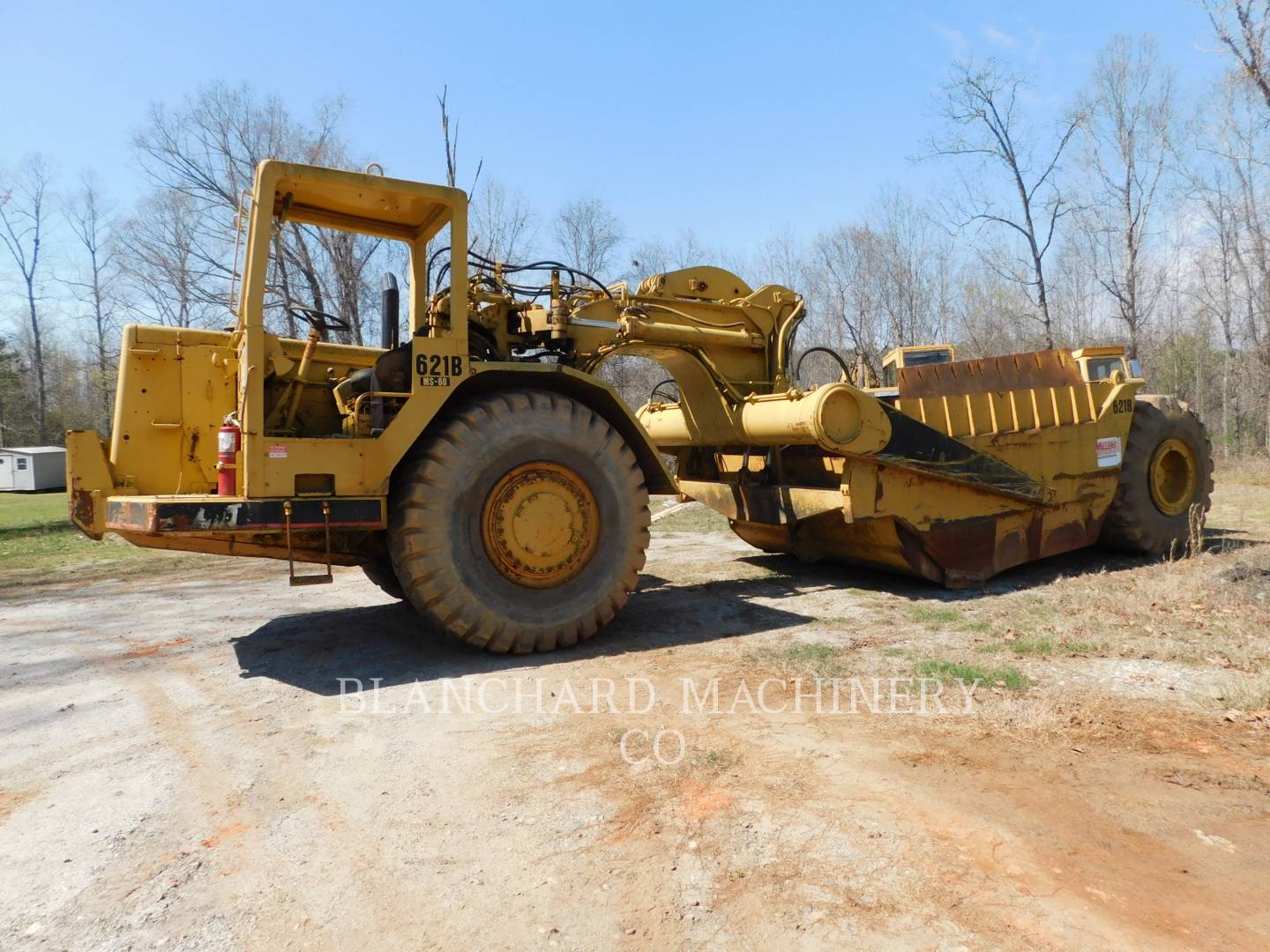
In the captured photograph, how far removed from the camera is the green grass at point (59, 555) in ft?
32.9

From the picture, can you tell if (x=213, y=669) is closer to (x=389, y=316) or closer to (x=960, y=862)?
(x=389, y=316)

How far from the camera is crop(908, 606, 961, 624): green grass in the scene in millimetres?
5926

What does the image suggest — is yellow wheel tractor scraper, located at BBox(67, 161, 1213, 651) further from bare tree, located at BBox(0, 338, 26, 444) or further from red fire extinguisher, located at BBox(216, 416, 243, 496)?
bare tree, located at BBox(0, 338, 26, 444)

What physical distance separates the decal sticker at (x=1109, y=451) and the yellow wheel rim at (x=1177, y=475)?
76cm

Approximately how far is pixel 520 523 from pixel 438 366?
111 cm

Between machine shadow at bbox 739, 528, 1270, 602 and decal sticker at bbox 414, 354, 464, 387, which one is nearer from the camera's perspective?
decal sticker at bbox 414, 354, 464, 387

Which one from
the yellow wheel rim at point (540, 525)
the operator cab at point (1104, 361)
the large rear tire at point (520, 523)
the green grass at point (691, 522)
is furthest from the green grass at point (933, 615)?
the operator cab at point (1104, 361)

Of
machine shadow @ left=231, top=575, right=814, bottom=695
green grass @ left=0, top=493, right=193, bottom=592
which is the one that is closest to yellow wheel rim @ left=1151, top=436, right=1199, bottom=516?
machine shadow @ left=231, top=575, right=814, bottom=695

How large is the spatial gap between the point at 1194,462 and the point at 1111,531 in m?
1.38

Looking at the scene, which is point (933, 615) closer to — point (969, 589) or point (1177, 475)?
point (969, 589)

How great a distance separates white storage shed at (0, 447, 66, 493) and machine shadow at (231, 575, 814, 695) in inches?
1169

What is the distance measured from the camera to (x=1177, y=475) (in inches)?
340

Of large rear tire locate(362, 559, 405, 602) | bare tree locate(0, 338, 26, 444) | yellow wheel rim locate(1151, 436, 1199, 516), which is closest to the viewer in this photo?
large rear tire locate(362, 559, 405, 602)

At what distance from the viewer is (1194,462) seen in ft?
28.3
